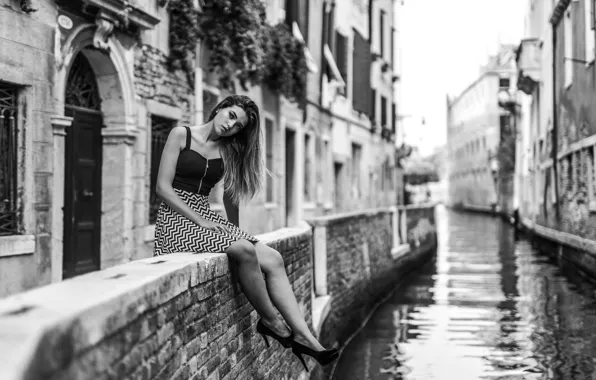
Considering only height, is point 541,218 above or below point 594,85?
below

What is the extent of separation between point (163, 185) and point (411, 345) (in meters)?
5.61

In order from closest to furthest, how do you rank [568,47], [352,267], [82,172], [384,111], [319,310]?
[319,310] < [82,172] < [352,267] < [568,47] < [384,111]

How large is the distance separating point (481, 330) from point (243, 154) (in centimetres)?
630

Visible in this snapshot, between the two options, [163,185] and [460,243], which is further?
[460,243]

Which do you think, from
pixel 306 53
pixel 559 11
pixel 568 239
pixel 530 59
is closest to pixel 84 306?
pixel 306 53

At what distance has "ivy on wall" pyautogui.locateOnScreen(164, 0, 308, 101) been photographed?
1077 cm

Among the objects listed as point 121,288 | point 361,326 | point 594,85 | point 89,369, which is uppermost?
point 594,85

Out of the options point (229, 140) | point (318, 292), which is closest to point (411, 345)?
point (318, 292)

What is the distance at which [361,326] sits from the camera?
1144 centimetres

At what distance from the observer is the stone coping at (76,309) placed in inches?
82.0

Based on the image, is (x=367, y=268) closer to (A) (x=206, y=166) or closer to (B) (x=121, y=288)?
(A) (x=206, y=166)

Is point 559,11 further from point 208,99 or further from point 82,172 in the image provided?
point 82,172

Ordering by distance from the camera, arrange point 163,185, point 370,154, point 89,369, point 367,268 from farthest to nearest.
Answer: point 370,154, point 367,268, point 163,185, point 89,369

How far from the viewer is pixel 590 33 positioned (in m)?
16.7
